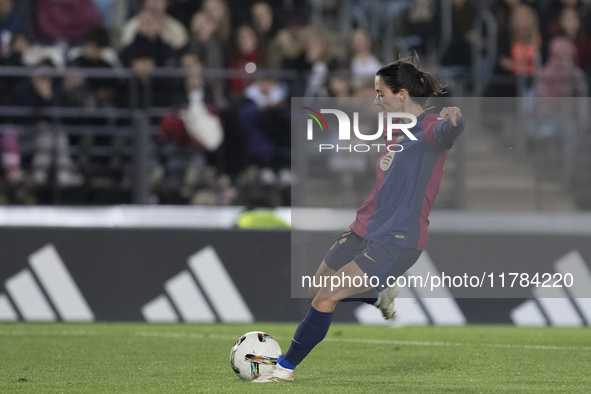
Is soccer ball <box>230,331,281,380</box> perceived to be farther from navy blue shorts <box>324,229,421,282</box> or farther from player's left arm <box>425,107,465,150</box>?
player's left arm <box>425,107,465,150</box>

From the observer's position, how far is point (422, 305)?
10.1 metres

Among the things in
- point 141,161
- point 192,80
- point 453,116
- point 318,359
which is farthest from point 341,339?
point 192,80

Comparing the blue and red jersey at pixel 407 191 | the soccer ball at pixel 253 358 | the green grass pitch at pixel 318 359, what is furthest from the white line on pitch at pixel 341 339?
the blue and red jersey at pixel 407 191

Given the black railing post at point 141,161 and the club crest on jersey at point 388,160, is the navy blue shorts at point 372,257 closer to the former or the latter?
the club crest on jersey at point 388,160

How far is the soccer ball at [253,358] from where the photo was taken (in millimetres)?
5684

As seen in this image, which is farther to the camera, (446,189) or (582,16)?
(582,16)

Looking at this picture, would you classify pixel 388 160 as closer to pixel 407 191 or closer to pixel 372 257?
pixel 407 191

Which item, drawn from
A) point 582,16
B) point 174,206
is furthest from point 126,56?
point 582,16

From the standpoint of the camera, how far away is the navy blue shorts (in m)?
5.48

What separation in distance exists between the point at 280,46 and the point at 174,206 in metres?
2.68

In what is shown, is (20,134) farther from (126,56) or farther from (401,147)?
(401,147)

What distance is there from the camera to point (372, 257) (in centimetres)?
549

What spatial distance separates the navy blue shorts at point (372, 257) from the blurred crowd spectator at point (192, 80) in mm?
4435

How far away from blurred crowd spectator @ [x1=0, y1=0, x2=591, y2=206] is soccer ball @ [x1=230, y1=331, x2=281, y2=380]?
186 inches
